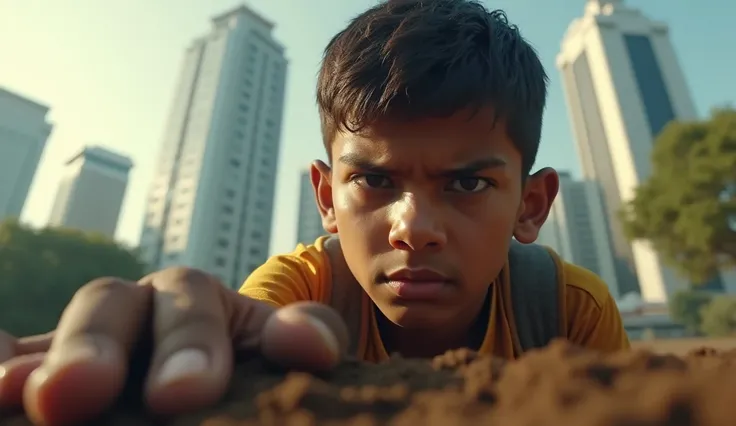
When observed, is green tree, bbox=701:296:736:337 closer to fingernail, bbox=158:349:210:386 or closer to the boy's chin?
the boy's chin

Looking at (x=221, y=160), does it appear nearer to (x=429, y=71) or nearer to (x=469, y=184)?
(x=429, y=71)

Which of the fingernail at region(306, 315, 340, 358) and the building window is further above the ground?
the building window

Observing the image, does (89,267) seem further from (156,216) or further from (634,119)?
(634,119)

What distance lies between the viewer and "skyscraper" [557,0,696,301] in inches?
1591

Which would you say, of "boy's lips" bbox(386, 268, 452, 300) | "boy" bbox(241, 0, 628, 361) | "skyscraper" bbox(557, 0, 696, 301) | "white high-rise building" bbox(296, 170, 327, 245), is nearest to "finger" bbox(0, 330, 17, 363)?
"boy" bbox(241, 0, 628, 361)

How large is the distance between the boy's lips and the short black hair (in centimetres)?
Answer: 41

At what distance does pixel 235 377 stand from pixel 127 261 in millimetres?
20904

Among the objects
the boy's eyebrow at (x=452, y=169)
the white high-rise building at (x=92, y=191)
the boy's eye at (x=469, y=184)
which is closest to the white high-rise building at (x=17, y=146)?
the white high-rise building at (x=92, y=191)

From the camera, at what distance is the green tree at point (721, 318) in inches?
925

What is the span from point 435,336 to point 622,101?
49.0 metres

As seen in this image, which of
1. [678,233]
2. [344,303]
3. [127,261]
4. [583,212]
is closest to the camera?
[344,303]

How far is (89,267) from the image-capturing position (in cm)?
1753

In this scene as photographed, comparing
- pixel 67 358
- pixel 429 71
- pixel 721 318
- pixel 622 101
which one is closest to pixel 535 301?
pixel 429 71

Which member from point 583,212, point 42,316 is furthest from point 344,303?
point 583,212
